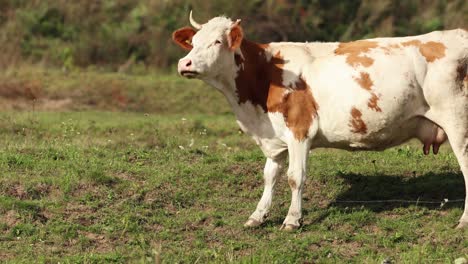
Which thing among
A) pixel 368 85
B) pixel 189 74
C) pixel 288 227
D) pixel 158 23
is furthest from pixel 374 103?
pixel 158 23

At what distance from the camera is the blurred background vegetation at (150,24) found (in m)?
22.0

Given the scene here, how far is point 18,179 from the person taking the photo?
425 inches

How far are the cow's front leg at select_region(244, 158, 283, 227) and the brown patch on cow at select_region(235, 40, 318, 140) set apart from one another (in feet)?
1.79

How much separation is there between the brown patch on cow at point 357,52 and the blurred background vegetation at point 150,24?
Answer: 36.7ft

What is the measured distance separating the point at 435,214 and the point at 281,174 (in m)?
1.65

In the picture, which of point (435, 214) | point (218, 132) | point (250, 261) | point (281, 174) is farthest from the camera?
point (218, 132)

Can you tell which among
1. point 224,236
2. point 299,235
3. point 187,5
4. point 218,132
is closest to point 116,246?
point 224,236

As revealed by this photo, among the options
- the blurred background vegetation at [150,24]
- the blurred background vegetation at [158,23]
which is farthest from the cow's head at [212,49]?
the blurred background vegetation at [158,23]

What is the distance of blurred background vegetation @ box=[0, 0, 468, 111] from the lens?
22.0m

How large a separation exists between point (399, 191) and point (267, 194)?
1595 millimetres

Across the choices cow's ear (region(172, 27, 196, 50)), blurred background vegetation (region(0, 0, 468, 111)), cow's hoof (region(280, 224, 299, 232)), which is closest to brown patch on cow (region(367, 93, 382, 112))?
cow's hoof (region(280, 224, 299, 232))

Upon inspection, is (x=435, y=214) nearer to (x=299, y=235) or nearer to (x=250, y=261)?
(x=299, y=235)

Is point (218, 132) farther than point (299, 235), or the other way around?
point (218, 132)

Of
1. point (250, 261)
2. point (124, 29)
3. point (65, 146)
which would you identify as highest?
point (250, 261)
